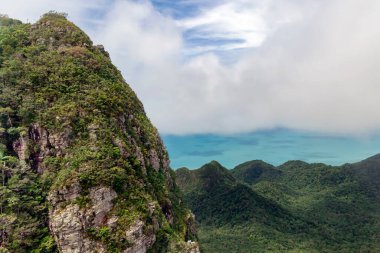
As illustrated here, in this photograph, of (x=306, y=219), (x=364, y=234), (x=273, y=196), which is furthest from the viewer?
(x=273, y=196)

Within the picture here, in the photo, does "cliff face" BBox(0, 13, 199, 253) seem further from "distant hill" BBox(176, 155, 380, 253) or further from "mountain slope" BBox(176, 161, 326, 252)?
"mountain slope" BBox(176, 161, 326, 252)

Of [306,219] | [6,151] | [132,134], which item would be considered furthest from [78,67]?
[306,219]

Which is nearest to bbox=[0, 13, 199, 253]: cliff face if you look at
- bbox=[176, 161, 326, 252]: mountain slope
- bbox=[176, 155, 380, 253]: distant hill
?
bbox=[176, 155, 380, 253]: distant hill

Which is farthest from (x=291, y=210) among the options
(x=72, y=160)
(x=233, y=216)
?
(x=72, y=160)

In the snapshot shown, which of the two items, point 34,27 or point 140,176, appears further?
point 34,27

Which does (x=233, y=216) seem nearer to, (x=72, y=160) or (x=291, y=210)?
(x=291, y=210)

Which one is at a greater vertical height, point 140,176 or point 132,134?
point 132,134

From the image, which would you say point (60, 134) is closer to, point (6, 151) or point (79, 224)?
point (6, 151)

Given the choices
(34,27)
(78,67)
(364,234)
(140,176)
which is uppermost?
(34,27)
